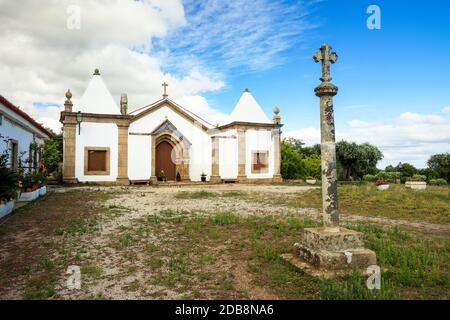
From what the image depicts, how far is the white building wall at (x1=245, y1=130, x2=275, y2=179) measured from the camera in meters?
24.1

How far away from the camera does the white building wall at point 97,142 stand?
19.6 m

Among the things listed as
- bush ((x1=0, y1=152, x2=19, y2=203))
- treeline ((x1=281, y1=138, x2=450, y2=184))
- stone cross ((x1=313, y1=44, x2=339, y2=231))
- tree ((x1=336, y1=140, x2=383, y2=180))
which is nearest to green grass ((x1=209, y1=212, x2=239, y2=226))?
stone cross ((x1=313, y1=44, x2=339, y2=231))

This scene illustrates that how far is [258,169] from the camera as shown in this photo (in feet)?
80.1

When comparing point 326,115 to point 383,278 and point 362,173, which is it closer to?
point 383,278

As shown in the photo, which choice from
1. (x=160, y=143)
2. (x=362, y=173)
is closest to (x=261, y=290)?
(x=160, y=143)

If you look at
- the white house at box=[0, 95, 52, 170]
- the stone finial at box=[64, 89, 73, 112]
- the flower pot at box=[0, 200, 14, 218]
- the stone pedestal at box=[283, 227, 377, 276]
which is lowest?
the stone pedestal at box=[283, 227, 377, 276]

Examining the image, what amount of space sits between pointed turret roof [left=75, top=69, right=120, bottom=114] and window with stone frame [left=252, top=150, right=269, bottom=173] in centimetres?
1017

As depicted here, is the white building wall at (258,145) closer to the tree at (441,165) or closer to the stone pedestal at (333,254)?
the stone pedestal at (333,254)

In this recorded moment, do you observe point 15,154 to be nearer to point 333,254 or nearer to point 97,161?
point 97,161

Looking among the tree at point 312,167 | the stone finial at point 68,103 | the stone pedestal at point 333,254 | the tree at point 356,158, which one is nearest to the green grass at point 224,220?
the stone pedestal at point 333,254

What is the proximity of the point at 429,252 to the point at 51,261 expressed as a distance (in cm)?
580

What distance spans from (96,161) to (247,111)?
37.7ft

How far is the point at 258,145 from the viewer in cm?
2452

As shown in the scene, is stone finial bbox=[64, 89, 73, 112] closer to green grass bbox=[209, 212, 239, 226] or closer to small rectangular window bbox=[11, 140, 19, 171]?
small rectangular window bbox=[11, 140, 19, 171]
